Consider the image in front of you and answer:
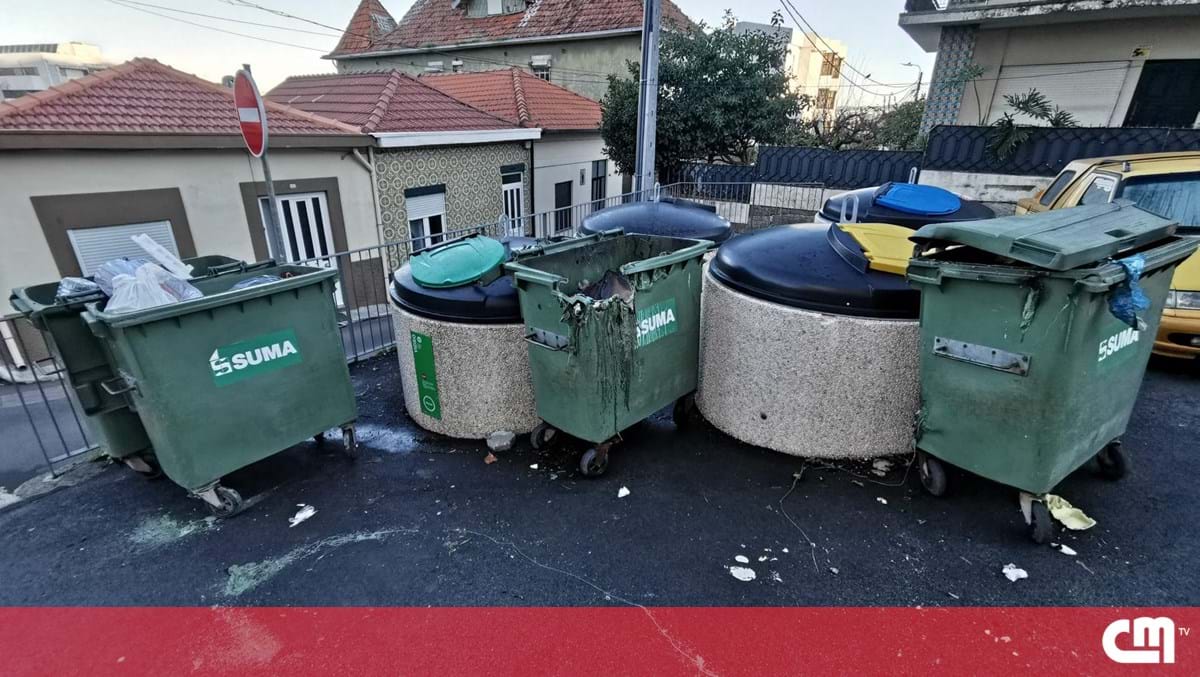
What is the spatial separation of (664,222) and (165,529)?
435cm

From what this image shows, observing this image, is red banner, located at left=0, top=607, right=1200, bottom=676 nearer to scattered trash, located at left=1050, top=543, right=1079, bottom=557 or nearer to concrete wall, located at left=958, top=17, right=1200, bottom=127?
scattered trash, located at left=1050, top=543, right=1079, bottom=557

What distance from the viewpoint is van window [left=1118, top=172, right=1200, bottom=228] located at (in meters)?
4.70

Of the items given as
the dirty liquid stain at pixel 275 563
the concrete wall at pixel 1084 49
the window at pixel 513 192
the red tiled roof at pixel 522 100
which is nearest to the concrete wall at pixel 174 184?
the window at pixel 513 192

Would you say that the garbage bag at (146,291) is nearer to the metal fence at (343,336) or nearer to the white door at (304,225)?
the metal fence at (343,336)

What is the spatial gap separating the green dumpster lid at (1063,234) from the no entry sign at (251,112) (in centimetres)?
433

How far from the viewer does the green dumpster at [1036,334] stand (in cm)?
243

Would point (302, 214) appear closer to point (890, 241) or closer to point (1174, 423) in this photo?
point (890, 241)

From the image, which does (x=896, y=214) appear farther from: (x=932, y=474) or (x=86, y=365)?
(x=86, y=365)

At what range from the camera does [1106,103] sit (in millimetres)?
9914

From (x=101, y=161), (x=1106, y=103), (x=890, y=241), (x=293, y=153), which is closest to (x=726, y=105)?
(x=1106, y=103)

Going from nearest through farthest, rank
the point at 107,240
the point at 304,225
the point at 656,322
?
1. the point at 656,322
2. the point at 107,240
3. the point at 304,225

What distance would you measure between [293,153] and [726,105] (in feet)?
30.4

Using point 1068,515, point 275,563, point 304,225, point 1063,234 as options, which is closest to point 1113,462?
point 1068,515

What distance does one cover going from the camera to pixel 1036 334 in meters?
2.55
